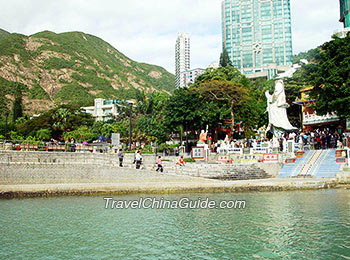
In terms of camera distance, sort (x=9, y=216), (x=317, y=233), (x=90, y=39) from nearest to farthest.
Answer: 1. (x=317, y=233)
2. (x=9, y=216)
3. (x=90, y=39)

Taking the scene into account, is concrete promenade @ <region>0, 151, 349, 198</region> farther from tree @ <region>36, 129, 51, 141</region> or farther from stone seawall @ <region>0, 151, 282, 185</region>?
tree @ <region>36, 129, 51, 141</region>

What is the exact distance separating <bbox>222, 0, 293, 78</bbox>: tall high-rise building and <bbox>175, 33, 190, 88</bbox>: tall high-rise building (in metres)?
46.0

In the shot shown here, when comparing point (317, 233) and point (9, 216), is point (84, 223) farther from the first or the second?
point (317, 233)

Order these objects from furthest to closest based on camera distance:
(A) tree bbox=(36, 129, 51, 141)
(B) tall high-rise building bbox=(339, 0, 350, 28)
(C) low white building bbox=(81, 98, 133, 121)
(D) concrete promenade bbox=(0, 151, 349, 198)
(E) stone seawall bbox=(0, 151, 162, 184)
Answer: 1. (C) low white building bbox=(81, 98, 133, 121)
2. (B) tall high-rise building bbox=(339, 0, 350, 28)
3. (A) tree bbox=(36, 129, 51, 141)
4. (E) stone seawall bbox=(0, 151, 162, 184)
5. (D) concrete promenade bbox=(0, 151, 349, 198)

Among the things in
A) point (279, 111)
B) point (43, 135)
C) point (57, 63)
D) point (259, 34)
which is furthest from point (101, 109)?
point (259, 34)

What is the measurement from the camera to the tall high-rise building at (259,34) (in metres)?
124

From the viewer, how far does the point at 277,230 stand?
34.2ft

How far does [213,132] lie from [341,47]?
56.4ft

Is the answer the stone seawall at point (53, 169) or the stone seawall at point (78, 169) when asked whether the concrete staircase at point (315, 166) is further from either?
the stone seawall at point (53, 169)

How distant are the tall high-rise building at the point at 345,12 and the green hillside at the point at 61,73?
218ft

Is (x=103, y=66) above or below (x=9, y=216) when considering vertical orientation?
above

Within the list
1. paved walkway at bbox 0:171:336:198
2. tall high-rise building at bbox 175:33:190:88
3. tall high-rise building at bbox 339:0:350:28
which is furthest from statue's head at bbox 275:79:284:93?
tall high-rise building at bbox 175:33:190:88

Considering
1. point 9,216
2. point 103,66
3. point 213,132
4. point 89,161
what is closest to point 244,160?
point 89,161

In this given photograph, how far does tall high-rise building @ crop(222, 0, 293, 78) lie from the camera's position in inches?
4879
